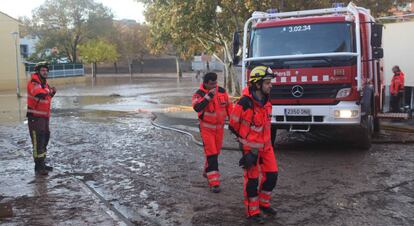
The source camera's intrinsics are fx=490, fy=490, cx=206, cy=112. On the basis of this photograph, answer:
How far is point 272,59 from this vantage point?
9438mm

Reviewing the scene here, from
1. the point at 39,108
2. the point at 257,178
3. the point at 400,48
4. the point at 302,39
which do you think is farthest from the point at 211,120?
the point at 400,48

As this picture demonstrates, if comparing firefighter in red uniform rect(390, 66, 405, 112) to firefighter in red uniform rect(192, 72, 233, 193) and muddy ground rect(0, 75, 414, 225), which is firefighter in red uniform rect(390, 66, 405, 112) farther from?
firefighter in red uniform rect(192, 72, 233, 193)

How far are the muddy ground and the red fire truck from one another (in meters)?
0.75

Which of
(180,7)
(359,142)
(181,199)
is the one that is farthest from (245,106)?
(180,7)

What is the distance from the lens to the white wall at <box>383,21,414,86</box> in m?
15.5

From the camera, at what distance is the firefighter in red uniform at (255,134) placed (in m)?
5.34

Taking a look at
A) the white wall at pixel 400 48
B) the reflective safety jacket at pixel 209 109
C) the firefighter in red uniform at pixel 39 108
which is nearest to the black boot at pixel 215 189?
the reflective safety jacket at pixel 209 109

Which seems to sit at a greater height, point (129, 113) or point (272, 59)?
point (272, 59)

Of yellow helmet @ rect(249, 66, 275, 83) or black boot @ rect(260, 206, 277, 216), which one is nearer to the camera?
yellow helmet @ rect(249, 66, 275, 83)

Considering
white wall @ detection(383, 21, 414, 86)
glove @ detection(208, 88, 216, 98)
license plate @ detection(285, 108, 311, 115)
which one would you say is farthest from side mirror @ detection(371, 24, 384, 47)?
white wall @ detection(383, 21, 414, 86)

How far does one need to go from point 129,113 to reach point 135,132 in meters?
5.51

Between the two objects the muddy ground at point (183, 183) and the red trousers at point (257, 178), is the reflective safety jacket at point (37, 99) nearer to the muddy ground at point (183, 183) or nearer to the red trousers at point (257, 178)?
the muddy ground at point (183, 183)

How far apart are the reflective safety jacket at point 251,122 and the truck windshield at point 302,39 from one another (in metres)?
4.30

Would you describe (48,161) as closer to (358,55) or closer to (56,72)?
(358,55)
